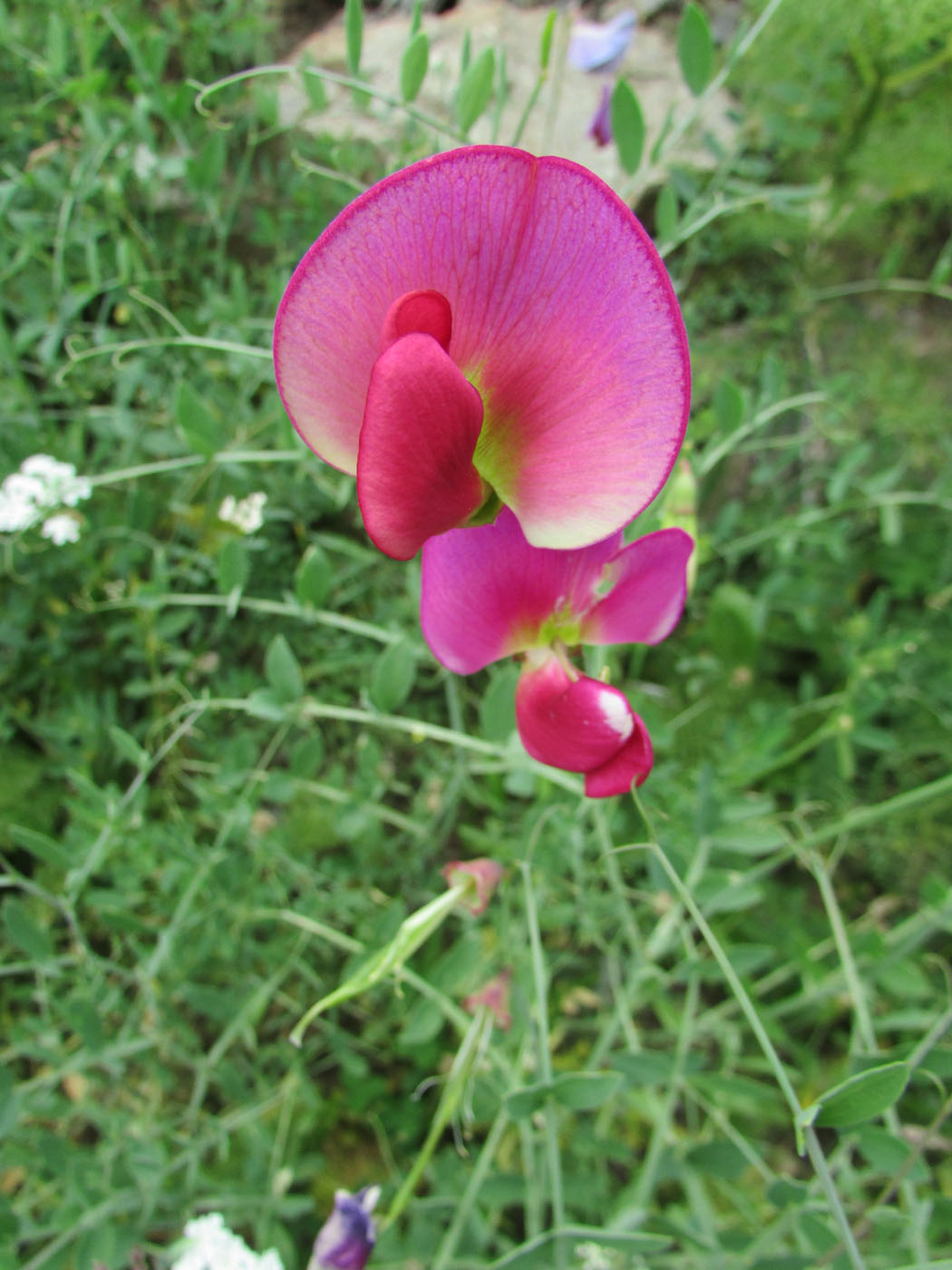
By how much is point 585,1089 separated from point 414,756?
0.63m

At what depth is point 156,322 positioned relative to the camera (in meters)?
1.07

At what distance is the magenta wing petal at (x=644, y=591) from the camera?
0.42 metres

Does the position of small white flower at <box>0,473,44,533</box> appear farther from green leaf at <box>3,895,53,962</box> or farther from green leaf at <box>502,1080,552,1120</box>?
green leaf at <box>502,1080,552,1120</box>

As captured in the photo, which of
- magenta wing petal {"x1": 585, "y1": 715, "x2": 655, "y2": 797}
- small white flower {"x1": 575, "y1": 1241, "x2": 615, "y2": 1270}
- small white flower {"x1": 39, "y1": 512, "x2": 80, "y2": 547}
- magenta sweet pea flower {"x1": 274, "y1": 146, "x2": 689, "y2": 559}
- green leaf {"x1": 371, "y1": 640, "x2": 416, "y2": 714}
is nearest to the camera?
magenta sweet pea flower {"x1": 274, "y1": 146, "x2": 689, "y2": 559}

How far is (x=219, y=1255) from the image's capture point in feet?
2.10

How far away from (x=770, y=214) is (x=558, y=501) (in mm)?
1179

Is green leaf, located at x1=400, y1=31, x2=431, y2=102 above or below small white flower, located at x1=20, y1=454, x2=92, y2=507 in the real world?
above

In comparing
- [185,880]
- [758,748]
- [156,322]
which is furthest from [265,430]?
[758,748]

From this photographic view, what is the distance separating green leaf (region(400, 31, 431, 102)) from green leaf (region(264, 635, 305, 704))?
1.42 feet

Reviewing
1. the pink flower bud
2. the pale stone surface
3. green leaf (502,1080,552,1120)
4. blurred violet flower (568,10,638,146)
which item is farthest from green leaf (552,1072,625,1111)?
the pale stone surface

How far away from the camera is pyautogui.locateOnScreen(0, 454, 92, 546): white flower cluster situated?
0.81 metres

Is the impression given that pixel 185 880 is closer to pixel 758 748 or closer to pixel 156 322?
pixel 758 748

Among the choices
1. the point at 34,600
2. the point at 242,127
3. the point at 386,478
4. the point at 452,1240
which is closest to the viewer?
the point at 386,478

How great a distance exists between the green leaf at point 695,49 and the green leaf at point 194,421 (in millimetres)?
476
